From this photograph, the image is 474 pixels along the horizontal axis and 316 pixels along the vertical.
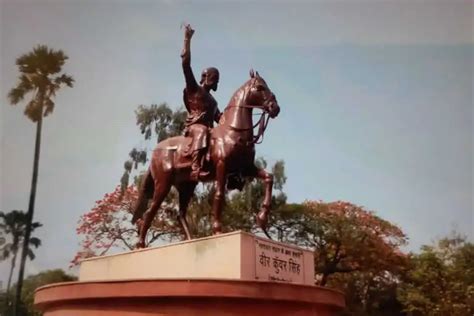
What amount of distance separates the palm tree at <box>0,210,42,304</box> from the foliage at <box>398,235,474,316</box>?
16.7 metres

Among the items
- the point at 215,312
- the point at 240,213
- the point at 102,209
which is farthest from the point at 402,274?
the point at 215,312

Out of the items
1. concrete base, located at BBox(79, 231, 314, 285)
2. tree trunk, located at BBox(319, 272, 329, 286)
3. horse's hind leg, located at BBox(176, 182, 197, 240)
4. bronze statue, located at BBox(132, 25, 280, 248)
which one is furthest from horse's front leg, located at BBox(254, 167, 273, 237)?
tree trunk, located at BBox(319, 272, 329, 286)

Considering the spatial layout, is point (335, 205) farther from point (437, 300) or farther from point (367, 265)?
point (437, 300)

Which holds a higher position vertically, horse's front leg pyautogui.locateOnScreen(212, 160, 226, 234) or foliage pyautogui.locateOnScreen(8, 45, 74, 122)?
foliage pyautogui.locateOnScreen(8, 45, 74, 122)

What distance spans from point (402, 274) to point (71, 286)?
2451 centimetres

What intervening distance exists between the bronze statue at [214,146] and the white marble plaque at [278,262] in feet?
1.90

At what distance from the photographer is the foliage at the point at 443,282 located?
2419 cm

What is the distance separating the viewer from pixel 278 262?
29.3 feet

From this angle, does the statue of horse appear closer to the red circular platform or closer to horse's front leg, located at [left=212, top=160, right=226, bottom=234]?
horse's front leg, located at [left=212, top=160, right=226, bottom=234]

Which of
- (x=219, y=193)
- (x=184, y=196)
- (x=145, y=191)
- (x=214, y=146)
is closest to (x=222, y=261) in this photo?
(x=219, y=193)

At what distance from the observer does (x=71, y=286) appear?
8250 mm

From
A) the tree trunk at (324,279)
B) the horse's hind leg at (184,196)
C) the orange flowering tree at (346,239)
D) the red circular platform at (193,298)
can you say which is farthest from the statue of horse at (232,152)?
the tree trunk at (324,279)

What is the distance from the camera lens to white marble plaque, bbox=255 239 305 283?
28.1 feet

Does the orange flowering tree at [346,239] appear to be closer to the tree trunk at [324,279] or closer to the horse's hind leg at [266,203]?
the tree trunk at [324,279]
